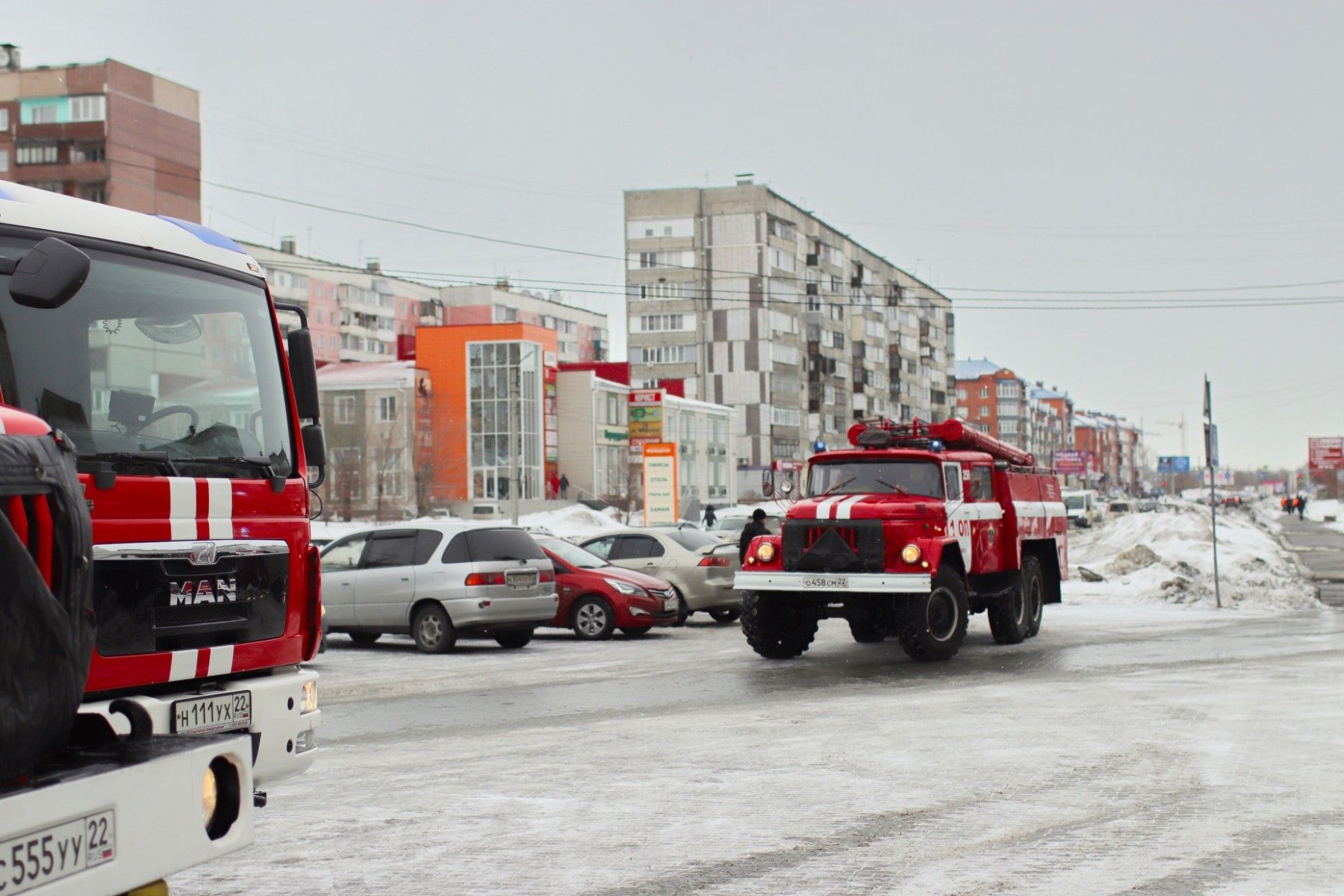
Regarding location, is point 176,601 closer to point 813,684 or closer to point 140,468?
point 140,468

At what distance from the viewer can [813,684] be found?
46.6 ft

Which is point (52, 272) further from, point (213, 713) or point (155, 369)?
point (213, 713)

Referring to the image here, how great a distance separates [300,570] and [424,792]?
7.24 feet

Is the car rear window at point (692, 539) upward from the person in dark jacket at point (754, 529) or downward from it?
downward

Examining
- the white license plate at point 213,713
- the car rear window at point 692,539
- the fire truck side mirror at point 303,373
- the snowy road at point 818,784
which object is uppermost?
the fire truck side mirror at point 303,373

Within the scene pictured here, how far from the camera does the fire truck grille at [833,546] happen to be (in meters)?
16.1

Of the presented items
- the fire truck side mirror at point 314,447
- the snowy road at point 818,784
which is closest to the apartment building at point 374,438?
the snowy road at point 818,784

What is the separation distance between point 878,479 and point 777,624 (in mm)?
2062

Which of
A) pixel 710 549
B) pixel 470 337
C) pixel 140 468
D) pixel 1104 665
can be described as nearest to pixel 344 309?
pixel 470 337

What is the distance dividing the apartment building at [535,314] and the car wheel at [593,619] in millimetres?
103044

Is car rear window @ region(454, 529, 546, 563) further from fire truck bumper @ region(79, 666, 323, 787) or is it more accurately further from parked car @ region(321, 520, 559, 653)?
fire truck bumper @ region(79, 666, 323, 787)

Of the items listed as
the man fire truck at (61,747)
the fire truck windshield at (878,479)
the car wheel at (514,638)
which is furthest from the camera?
the car wheel at (514,638)

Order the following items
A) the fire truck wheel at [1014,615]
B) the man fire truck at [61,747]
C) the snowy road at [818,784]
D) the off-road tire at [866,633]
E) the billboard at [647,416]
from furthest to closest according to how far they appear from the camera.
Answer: the billboard at [647,416] < the fire truck wheel at [1014,615] < the off-road tire at [866,633] < the snowy road at [818,784] < the man fire truck at [61,747]

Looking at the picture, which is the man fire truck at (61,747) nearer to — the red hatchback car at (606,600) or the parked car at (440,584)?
the parked car at (440,584)
